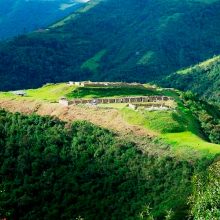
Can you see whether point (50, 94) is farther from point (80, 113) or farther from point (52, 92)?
point (80, 113)

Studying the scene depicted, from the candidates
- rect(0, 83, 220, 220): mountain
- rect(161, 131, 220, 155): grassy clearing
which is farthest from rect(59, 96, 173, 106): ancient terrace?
rect(161, 131, 220, 155): grassy clearing

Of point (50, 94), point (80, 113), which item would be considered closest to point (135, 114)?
point (80, 113)

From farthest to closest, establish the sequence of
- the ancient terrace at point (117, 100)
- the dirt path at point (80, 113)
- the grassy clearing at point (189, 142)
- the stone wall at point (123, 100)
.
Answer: the stone wall at point (123, 100) → the ancient terrace at point (117, 100) → the dirt path at point (80, 113) → the grassy clearing at point (189, 142)

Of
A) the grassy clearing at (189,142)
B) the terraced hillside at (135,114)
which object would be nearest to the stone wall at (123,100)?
the terraced hillside at (135,114)

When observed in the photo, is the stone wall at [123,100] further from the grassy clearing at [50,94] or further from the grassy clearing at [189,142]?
the grassy clearing at [189,142]

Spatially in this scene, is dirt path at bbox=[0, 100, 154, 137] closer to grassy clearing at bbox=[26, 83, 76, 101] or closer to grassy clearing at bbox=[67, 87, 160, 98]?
grassy clearing at bbox=[26, 83, 76, 101]

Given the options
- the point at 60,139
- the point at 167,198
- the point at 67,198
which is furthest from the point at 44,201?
the point at 167,198
